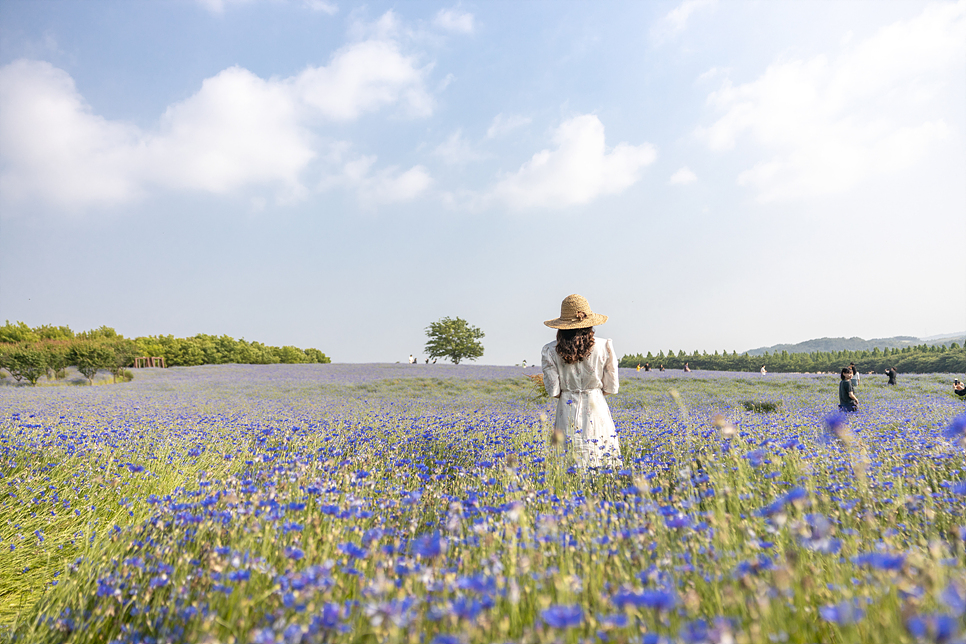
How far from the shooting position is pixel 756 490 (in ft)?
12.0

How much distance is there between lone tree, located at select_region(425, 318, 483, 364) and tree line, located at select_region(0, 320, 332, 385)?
41.9 feet

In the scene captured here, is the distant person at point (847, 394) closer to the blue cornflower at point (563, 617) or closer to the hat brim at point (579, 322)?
the hat brim at point (579, 322)

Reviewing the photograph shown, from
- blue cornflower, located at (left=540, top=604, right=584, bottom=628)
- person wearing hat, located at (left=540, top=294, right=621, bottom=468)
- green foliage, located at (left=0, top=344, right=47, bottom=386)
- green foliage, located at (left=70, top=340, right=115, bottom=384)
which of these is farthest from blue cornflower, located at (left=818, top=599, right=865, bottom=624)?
green foliage, located at (left=0, top=344, right=47, bottom=386)

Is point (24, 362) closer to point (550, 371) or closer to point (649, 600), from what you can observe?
point (550, 371)

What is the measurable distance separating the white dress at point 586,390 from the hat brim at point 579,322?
196 mm

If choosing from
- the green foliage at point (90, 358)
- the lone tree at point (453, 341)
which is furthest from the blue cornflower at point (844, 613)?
the lone tree at point (453, 341)

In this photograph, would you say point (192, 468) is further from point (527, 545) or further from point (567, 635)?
point (567, 635)

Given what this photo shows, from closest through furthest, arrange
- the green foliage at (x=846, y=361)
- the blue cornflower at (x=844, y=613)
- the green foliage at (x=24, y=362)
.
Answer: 1. the blue cornflower at (x=844, y=613)
2. the green foliage at (x=24, y=362)
3. the green foliage at (x=846, y=361)

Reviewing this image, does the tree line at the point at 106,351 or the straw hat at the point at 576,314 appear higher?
the tree line at the point at 106,351

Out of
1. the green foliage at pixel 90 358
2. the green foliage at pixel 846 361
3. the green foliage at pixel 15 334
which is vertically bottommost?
the green foliage at pixel 846 361

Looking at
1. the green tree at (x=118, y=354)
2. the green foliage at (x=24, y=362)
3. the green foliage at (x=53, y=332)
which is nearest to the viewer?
the green foliage at (x=24, y=362)

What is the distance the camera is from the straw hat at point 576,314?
209 inches

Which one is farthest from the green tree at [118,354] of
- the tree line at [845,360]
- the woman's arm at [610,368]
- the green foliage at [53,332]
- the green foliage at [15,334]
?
the tree line at [845,360]

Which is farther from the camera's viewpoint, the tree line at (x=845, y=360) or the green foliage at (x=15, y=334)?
the green foliage at (x=15, y=334)
